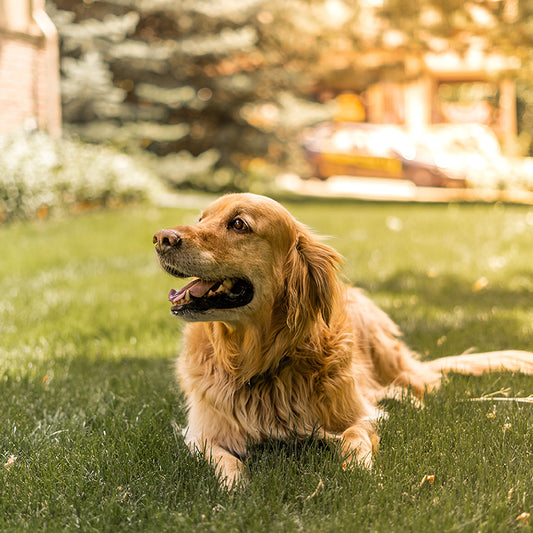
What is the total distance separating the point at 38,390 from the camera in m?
3.75

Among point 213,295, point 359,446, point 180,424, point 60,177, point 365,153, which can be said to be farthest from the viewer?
point 365,153

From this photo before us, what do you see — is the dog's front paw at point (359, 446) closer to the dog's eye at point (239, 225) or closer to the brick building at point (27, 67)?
the dog's eye at point (239, 225)

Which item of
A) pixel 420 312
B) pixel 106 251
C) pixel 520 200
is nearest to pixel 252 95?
pixel 520 200

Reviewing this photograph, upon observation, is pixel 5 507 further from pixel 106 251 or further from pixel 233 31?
pixel 233 31

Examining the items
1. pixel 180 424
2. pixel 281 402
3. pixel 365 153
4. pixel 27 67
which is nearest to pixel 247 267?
pixel 281 402

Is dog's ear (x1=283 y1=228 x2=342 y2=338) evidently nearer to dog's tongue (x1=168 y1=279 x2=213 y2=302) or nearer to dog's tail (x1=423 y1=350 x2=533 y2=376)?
dog's tongue (x1=168 y1=279 x2=213 y2=302)

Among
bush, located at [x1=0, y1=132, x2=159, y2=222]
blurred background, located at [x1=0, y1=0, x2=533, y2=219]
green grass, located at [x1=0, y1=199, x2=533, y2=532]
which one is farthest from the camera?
blurred background, located at [x1=0, y1=0, x2=533, y2=219]

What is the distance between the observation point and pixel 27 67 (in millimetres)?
11078

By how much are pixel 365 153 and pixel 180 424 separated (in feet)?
57.7

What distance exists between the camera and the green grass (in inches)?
90.4

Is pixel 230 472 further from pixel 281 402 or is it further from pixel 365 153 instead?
pixel 365 153

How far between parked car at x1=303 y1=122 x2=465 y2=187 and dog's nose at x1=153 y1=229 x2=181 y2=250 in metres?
16.9

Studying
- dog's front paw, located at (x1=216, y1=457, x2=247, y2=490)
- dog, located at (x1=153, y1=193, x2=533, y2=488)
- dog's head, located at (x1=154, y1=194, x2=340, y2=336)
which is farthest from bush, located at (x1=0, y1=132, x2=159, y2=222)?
dog's front paw, located at (x1=216, y1=457, x2=247, y2=490)

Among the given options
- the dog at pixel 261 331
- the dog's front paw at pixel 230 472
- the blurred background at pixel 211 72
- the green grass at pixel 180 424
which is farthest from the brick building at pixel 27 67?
the dog's front paw at pixel 230 472
